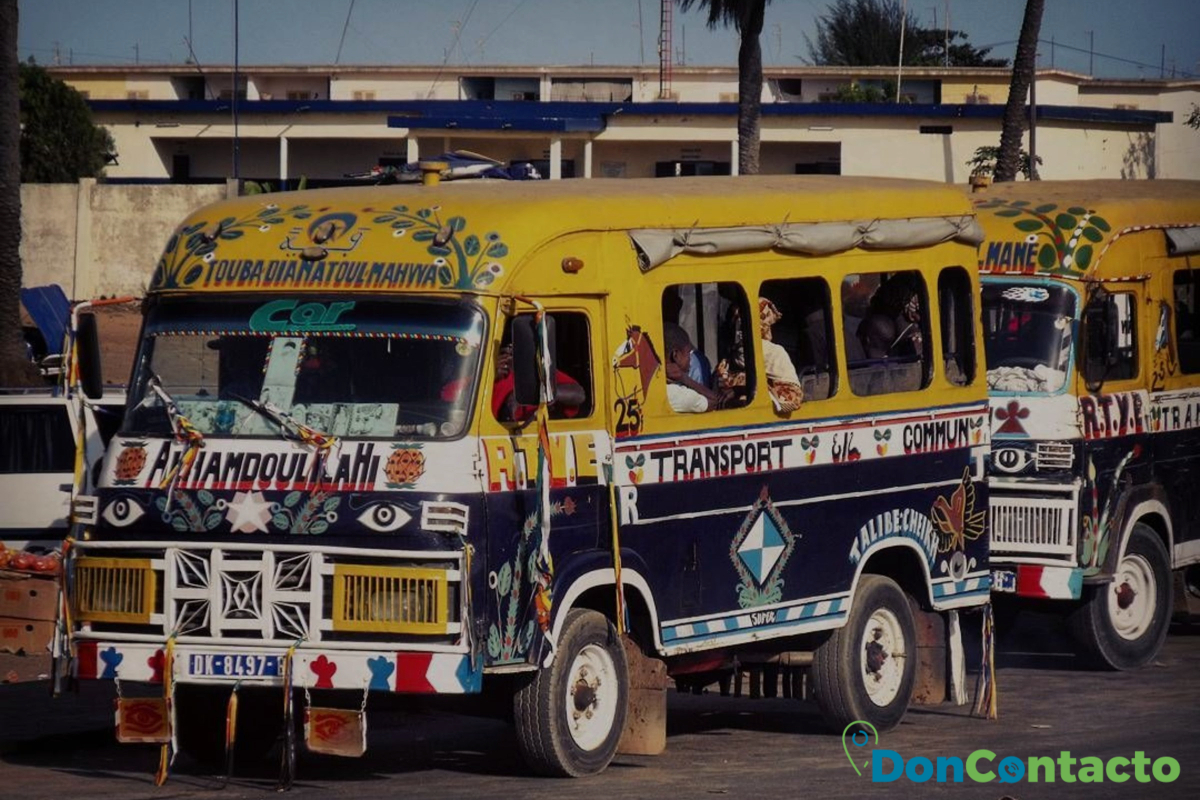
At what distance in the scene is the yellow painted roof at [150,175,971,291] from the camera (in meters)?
10.3

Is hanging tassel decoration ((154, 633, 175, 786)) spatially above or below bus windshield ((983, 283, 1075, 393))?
below

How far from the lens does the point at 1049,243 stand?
1511 centimetres

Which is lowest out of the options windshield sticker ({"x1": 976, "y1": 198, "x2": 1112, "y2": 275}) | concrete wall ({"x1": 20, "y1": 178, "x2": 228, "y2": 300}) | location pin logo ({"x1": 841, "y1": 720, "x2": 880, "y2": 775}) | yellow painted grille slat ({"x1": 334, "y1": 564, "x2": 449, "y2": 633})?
location pin logo ({"x1": 841, "y1": 720, "x2": 880, "y2": 775})

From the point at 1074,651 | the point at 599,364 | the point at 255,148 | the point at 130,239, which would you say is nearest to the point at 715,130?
the point at 255,148

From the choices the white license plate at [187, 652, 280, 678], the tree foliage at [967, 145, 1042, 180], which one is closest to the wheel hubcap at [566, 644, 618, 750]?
the white license plate at [187, 652, 280, 678]

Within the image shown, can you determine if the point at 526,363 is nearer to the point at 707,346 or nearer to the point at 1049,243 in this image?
the point at 707,346

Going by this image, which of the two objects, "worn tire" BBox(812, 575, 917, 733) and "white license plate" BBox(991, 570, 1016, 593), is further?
"white license plate" BBox(991, 570, 1016, 593)

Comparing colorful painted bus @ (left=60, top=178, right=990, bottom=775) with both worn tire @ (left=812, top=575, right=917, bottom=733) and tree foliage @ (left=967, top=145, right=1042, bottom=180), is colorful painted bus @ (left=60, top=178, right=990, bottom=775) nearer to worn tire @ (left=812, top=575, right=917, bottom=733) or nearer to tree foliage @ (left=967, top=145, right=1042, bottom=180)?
worn tire @ (left=812, top=575, right=917, bottom=733)

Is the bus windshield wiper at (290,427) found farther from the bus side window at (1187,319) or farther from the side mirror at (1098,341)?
the bus side window at (1187,319)

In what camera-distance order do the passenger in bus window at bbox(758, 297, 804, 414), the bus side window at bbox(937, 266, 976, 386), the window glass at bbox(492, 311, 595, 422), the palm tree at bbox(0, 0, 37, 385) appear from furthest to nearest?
1. the palm tree at bbox(0, 0, 37, 385)
2. the bus side window at bbox(937, 266, 976, 386)
3. the passenger in bus window at bbox(758, 297, 804, 414)
4. the window glass at bbox(492, 311, 595, 422)

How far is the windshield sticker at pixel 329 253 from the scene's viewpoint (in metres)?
10.2

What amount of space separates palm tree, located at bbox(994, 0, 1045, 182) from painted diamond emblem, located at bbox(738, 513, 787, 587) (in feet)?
72.9

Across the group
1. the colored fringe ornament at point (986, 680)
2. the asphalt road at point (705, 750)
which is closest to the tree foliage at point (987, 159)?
the asphalt road at point (705, 750)

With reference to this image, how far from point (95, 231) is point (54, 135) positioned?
1345cm
